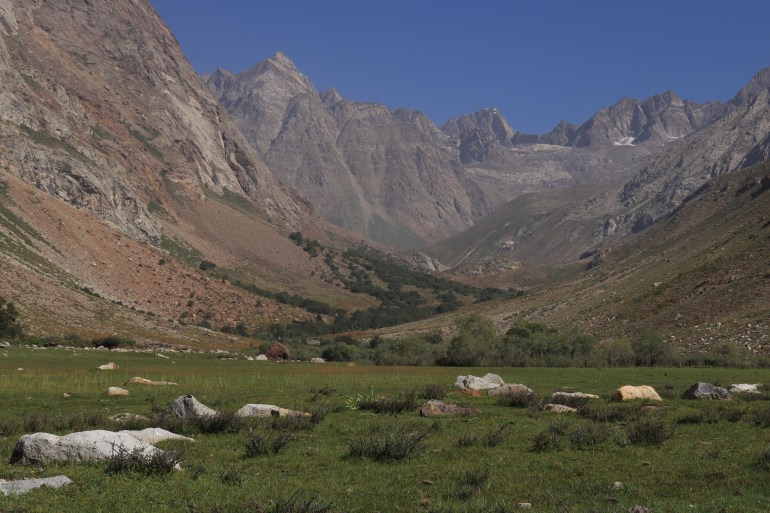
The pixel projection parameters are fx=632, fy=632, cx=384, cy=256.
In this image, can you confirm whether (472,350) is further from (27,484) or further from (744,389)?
(27,484)

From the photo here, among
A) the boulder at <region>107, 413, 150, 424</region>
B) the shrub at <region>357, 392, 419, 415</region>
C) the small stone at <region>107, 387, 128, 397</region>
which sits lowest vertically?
the small stone at <region>107, 387, 128, 397</region>

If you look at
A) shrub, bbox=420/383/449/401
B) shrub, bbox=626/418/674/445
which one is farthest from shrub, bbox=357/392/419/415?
shrub, bbox=626/418/674/445

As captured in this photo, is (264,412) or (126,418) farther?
(264,412)

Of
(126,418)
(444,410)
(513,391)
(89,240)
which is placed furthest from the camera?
(89,240)

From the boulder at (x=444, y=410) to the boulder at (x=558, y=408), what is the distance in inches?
131

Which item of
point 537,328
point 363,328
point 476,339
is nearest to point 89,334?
point 476,339

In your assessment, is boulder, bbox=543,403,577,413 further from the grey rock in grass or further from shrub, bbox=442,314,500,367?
shrub, bbox=442,314,500,367

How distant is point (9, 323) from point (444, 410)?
2576 inches

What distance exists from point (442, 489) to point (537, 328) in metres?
72.0

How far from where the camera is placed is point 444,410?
27047 millimetres

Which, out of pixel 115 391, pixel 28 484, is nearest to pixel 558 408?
pixel 28 484

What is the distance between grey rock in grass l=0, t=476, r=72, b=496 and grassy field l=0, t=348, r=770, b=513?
0.32 metres

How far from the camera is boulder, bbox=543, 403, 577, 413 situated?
27.5m

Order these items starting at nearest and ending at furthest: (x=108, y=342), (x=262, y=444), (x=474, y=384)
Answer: (x=262, y=444)
(x=474, y=384)
(x=108, y=342)
